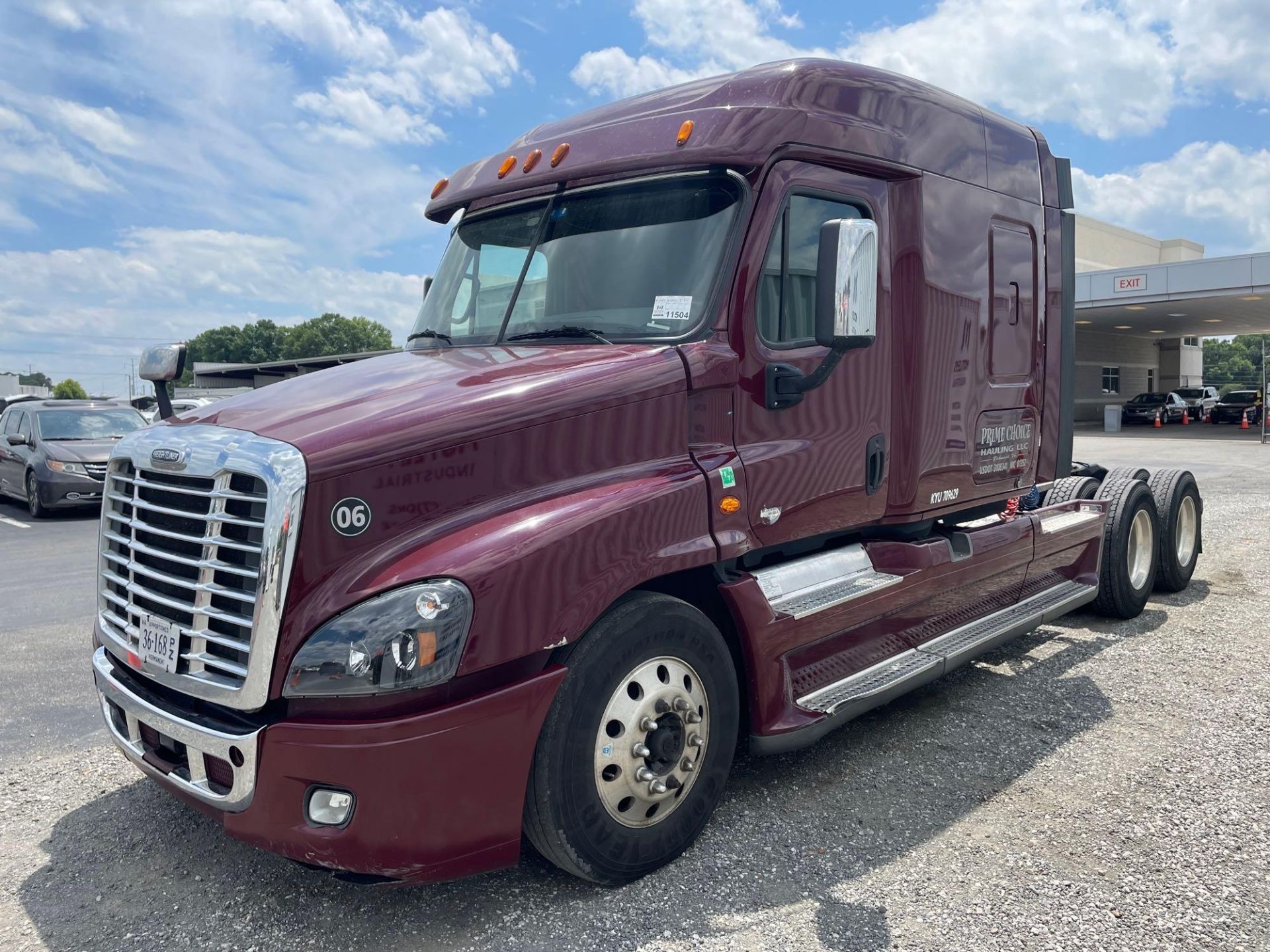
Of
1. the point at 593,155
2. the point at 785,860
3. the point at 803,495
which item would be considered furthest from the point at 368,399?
the point at 785,860

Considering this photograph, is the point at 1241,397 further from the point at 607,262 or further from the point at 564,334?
the point at 564,334

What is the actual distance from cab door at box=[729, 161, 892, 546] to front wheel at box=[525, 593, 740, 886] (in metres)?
0.66

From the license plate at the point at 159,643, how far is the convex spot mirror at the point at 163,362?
1.39m

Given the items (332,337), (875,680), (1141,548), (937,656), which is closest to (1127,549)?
(1141,548)

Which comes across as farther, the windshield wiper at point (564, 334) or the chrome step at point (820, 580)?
the chrome step at point (820, 580)

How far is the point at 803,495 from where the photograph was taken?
409cm

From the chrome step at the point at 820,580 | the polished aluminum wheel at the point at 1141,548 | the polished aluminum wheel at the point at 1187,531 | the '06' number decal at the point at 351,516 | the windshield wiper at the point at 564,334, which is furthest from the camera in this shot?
the polished aluminum wheel at the point at 1187,531

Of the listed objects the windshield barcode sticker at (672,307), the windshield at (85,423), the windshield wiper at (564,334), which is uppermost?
the windshield barcode sticker at (672,307)

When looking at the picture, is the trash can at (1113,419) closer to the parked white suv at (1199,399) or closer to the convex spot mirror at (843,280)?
the parked white suv at (1199,399)

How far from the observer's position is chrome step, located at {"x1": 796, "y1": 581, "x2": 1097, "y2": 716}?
4.09 metres

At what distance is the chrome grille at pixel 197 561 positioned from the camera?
293 centimetres

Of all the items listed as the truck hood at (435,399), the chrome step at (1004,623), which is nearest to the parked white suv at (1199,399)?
the chrome step at (1004,623)

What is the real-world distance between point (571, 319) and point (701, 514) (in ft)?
3.28

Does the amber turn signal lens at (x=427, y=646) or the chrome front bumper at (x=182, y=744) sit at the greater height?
the amber turn signal lens at (x=427, y=646)
